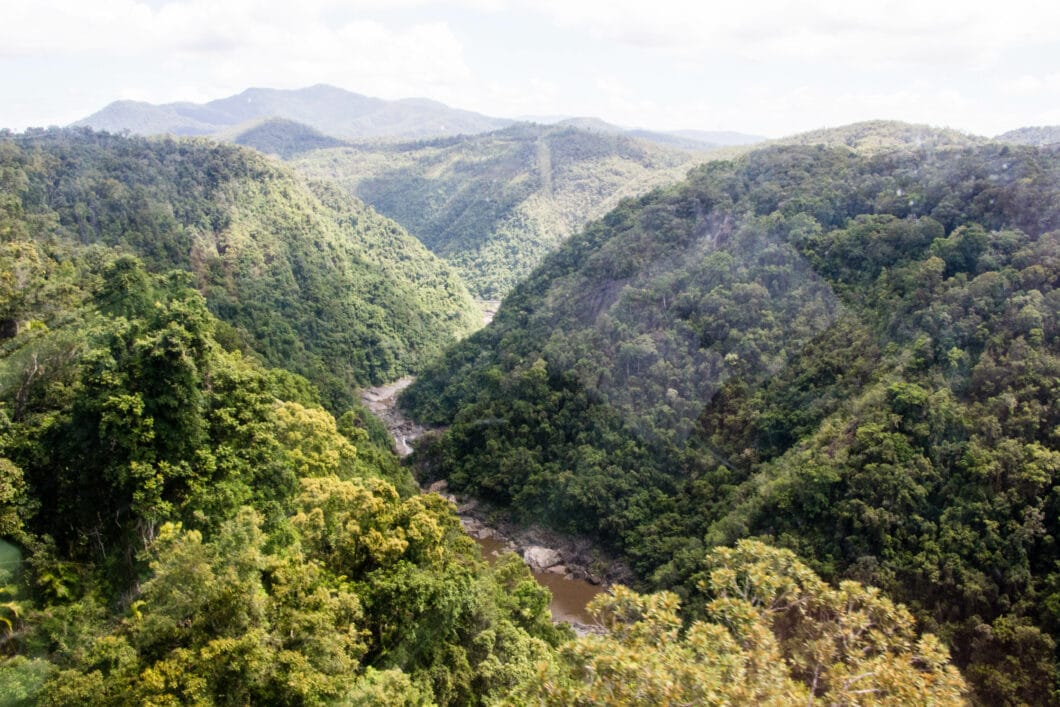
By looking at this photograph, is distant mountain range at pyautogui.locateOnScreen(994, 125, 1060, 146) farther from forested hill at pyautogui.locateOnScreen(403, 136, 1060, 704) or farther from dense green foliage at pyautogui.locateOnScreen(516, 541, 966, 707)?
dense green foliage at pyautogui.locateOnScreen(516, 541, 966, 707)

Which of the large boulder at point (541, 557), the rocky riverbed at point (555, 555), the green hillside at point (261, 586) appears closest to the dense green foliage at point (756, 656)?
the green hillside at point (261, 586)

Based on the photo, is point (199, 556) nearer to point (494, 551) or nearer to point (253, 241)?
point (494, 551)

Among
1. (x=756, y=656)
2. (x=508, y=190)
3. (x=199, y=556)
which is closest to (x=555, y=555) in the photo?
(x=199, y=556)

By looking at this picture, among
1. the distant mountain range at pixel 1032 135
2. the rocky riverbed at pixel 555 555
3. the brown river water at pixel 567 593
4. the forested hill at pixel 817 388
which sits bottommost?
the brown river water at pixel 567 593

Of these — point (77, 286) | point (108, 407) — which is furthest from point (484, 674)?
point (77, 286)

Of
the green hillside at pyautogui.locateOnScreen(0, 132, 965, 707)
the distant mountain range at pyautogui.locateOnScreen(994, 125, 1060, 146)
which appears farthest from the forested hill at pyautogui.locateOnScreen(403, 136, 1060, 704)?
the distant mountain range at pyautogui.locateOnScreen(994, 125, 1060, 146)

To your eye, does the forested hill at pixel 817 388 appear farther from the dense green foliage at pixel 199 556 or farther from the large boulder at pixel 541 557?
the dense green foliage at pixel 199 556

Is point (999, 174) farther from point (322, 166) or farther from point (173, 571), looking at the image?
point (322, 166)
